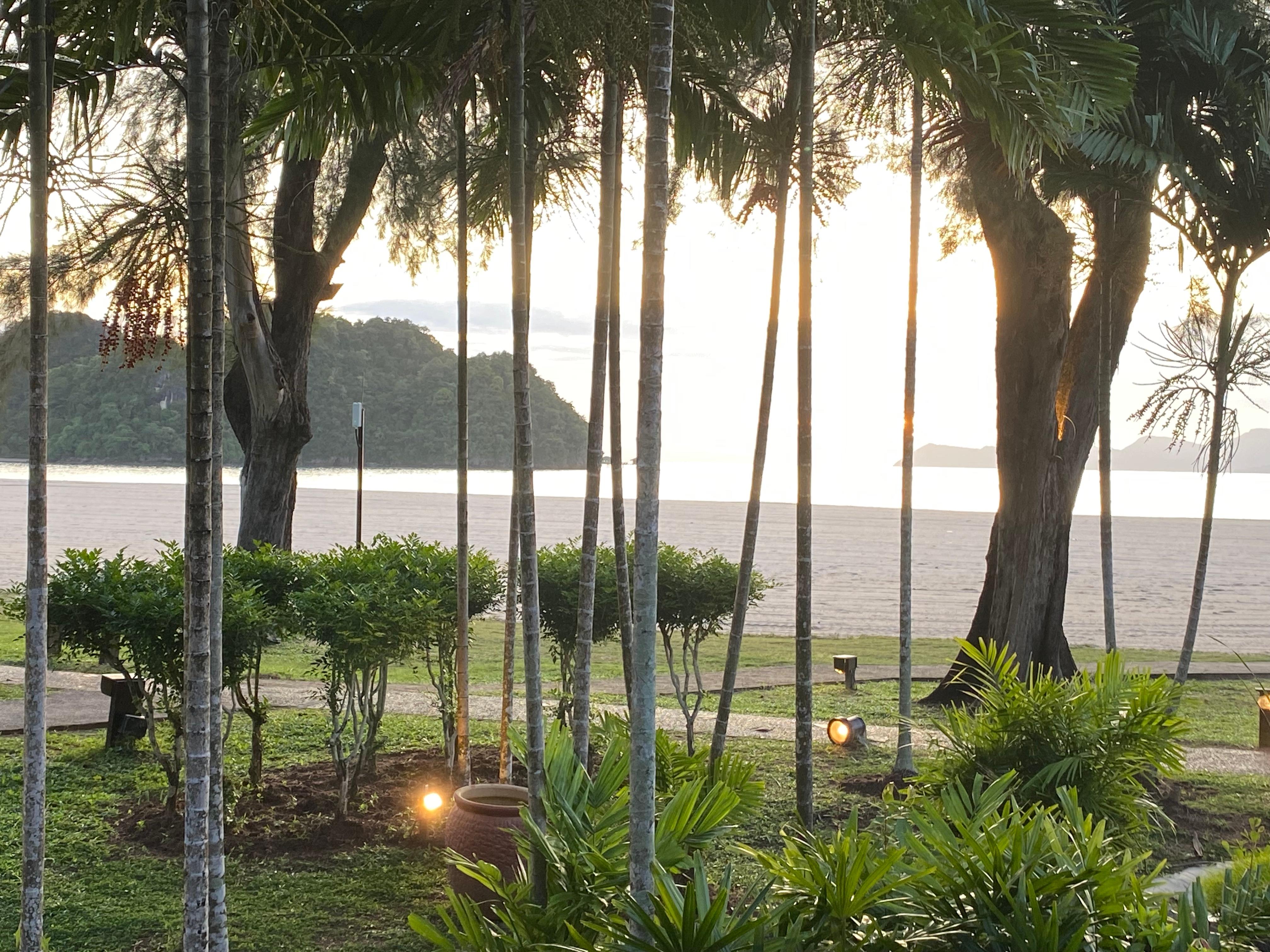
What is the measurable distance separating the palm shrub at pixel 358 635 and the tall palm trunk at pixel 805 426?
2.14 meters

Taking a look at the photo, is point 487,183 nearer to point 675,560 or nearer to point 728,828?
point 675,560

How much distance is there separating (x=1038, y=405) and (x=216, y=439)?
27.9 feet

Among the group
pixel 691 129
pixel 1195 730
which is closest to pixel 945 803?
pixel 691 129

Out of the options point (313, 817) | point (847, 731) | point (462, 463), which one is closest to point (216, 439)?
point (462, 463)

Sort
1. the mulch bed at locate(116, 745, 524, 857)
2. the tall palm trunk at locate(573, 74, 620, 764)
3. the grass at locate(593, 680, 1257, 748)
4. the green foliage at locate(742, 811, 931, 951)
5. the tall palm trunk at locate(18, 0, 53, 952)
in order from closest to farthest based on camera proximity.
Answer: the green foliage at locate(742, 811, 931, 951) → the tall palm trunk at locate(18, 0, 53, 952) → the tall palm trunk at locate(573, 74, 620, 764) → the mulch bed at locate(116, 745, 524, 857) → the grass at locate(593, 680, 1257, 748)

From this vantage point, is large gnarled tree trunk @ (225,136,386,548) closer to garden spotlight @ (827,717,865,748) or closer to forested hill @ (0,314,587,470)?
garden spotlight @ (827,717,865,748)

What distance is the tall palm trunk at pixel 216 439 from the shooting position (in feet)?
10.3

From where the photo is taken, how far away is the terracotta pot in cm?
451

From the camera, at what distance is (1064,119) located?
14.8 feet

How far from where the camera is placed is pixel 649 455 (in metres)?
2.61

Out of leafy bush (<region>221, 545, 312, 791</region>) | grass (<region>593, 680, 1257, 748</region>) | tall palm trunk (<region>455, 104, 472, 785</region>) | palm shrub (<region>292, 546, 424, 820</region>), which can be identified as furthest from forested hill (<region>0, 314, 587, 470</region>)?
tall palm trunk (<region>455, 104, 472, 785</region>)

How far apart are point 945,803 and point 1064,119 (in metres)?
2.92

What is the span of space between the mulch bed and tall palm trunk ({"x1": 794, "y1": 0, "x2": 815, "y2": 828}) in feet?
7.09

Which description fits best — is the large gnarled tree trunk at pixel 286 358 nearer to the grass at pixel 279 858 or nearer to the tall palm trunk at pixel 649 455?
the grass at pixel 279 858
